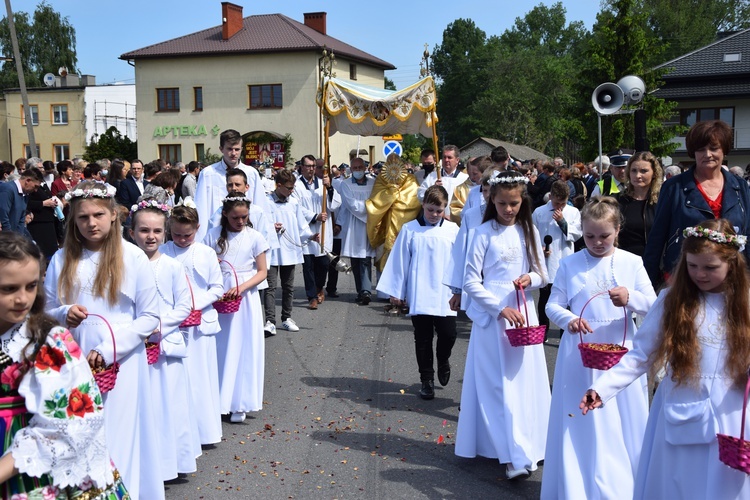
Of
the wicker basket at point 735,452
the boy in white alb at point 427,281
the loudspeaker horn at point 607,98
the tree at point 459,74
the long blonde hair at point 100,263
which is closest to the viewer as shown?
the wicker basket at point 735,452

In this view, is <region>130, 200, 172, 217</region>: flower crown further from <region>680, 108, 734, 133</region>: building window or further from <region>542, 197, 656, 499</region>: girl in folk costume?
<region>680, 108, 734, 133</region>: building window

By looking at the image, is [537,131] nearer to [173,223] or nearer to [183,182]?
[183,182]

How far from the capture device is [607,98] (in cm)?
1320

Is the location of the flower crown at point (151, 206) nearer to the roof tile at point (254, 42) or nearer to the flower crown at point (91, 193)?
the flower crown at point (91, 193)

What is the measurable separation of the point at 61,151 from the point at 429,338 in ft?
188

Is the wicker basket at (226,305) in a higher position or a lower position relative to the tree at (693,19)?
lower

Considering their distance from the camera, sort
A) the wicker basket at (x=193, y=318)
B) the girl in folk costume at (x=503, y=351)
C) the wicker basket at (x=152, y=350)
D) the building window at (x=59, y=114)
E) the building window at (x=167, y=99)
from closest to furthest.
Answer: the wicker basket at (x=152, y=350) → the girl in folk costume at (x=503, y=351) → the wicker basket at (x=193, y=318) → the building window at (x=167, y=99) → the building window at (x=59, y=114)

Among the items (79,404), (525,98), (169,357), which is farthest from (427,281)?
(525,98)

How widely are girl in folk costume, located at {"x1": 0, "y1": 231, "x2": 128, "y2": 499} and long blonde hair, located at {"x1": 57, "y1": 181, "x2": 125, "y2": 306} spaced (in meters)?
1.50

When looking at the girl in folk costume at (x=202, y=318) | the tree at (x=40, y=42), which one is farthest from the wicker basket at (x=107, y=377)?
the tree at (x=40, y=42)

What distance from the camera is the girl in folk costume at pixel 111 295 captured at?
4.55 m

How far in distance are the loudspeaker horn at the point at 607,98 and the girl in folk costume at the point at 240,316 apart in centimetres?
761

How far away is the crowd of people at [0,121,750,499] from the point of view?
3002mm

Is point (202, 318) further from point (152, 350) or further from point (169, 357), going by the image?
point (152, 350)
